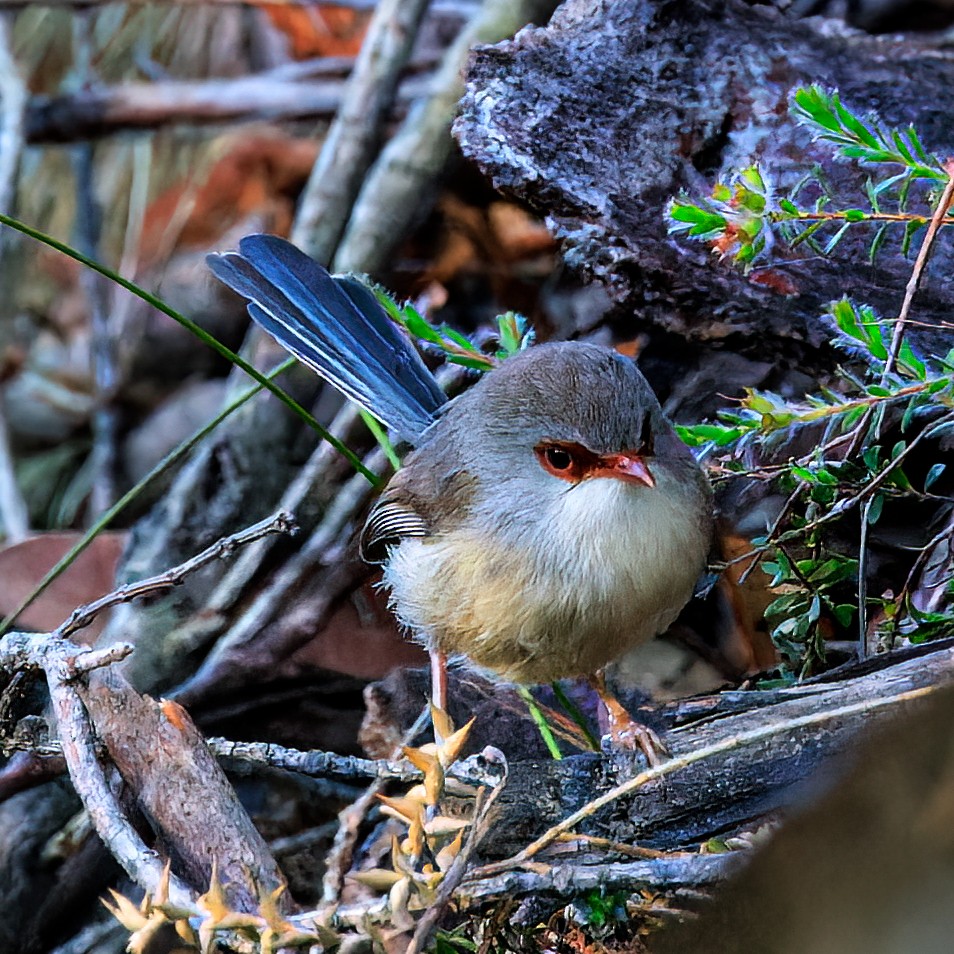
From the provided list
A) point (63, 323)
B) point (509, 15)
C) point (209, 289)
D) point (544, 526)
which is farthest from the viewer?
point (63, 323)

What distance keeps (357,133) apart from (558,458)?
8.46 ft

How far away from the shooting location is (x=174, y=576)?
255 centimetres

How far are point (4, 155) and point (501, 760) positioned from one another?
3.94m

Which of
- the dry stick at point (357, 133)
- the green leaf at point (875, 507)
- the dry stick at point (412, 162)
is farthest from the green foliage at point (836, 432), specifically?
the dry stick at point (357, 133)

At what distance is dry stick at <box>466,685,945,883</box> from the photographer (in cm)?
218

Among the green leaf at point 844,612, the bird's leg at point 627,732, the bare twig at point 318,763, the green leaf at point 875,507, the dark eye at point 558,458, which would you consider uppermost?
the dark eye at point 558,458

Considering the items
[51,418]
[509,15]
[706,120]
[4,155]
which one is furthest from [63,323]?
[706,120]

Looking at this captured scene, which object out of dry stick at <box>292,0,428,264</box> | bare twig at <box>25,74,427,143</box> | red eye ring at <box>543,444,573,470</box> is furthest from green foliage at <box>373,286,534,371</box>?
bare twig at <box>25,74,427,143</box>

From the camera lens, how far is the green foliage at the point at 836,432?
8.64 feet

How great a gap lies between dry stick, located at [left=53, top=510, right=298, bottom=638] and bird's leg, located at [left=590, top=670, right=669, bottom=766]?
0.83 m

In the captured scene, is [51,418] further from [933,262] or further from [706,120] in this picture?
A: [933,262]

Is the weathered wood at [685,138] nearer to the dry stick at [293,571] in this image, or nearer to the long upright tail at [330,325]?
the long upright tail at [330,325]

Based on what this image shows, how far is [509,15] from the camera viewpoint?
16.5 ft

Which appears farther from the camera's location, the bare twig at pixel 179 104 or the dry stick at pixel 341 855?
the bare twig at pixel 179 104
